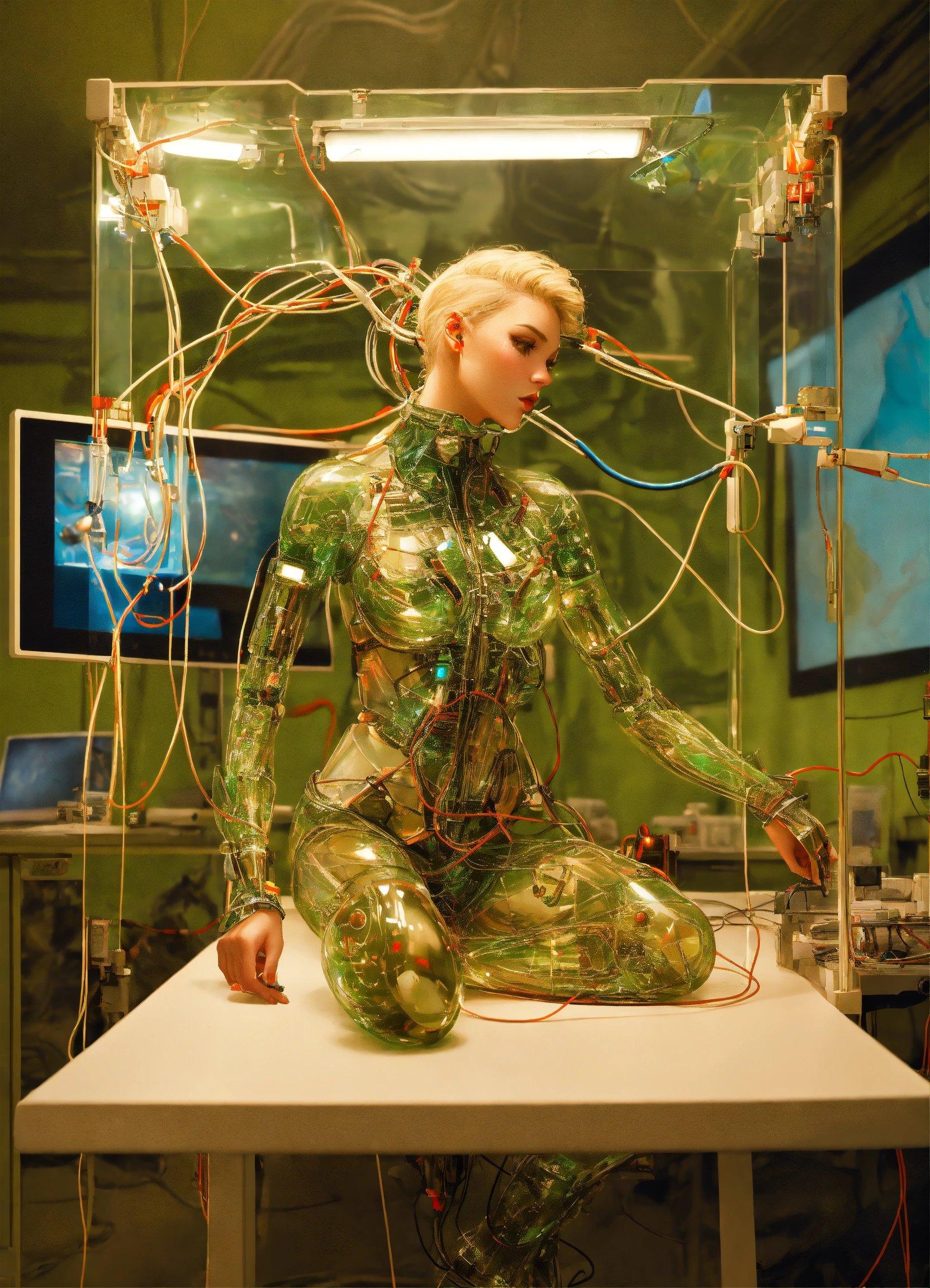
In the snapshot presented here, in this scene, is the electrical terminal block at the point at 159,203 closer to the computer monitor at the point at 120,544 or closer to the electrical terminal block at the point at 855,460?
the computer monitor at the point at 120,544

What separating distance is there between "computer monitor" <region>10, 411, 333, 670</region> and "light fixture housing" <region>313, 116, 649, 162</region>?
1.87 ft

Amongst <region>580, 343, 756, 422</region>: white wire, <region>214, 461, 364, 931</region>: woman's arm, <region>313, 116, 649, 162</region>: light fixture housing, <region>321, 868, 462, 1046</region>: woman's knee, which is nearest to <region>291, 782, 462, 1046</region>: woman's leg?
<region>321, 868, 462, 1046</region>: woman's knee

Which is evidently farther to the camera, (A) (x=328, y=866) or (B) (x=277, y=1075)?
(A) (x=328, y=866)

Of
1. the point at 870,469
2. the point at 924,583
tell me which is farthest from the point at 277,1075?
the point at 924,583

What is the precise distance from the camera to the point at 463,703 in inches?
62.9

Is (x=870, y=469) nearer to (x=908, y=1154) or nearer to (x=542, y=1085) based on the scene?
(x=542, y=1085)

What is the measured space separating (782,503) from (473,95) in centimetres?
84

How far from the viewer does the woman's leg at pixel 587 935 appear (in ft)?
4.74

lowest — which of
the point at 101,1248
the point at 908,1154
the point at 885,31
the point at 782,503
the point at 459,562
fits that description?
the point at 101,1248

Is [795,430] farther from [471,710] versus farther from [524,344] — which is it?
[471,710]

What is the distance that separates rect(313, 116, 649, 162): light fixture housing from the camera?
5.67 ft

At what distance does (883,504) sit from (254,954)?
1.45 meters

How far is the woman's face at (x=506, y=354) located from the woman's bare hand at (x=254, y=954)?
30.9 inches

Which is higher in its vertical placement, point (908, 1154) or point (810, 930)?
point (810, 930)
